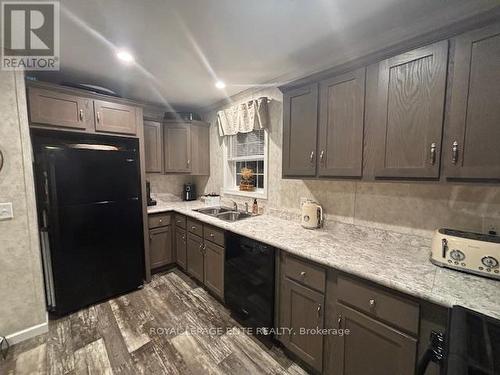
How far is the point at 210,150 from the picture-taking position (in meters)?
3.33

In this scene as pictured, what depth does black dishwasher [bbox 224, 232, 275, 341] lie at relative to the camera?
1.69 m

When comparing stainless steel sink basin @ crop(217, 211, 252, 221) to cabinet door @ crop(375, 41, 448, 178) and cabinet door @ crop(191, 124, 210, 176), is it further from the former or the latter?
cabinet door @ crop(375, 41, 448, 178)

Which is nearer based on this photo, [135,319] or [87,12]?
[87,12]

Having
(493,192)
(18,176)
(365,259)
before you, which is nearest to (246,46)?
(365,259)

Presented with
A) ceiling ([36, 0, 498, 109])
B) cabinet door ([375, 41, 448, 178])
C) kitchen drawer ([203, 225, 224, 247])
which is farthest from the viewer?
kitchen drawer ([203, 225, 224, 247])

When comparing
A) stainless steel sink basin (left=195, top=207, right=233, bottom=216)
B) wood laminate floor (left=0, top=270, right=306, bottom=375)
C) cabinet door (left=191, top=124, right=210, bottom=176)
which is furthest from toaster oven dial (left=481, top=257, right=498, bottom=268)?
cabinet door (left=191, top=124, right=210, bottom=176)

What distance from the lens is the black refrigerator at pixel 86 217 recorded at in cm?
191

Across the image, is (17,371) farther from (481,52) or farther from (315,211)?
(481,52)

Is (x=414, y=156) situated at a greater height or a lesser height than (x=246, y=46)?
lesser

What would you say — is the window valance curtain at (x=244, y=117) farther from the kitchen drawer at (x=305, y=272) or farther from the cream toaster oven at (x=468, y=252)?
the cream toaster oven at (x=468, y=252)

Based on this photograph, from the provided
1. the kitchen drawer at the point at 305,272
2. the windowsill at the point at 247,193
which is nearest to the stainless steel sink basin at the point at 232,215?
the windowsill at the point at 247,193

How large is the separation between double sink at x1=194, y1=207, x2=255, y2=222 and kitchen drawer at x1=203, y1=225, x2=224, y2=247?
31 centimetres

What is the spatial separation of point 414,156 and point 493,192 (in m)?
0.49

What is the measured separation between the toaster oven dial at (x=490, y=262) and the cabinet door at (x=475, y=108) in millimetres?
411
